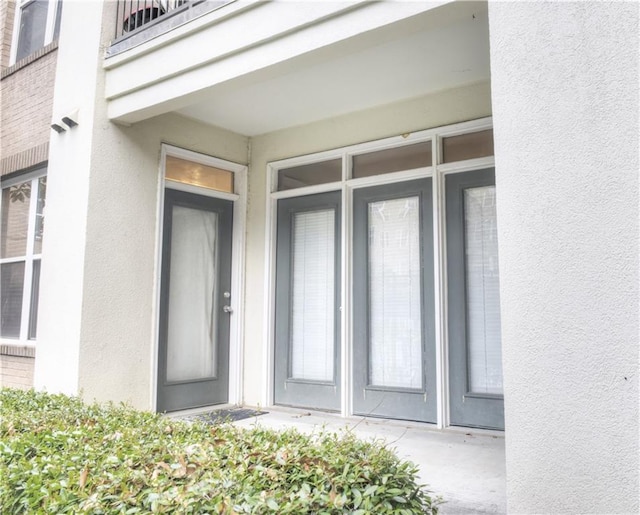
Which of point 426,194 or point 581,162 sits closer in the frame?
point 581,162

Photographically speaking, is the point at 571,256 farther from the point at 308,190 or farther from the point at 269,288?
the point at 269,288

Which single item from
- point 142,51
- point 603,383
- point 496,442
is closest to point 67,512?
point 603,383

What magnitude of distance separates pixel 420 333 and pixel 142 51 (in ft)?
11.9

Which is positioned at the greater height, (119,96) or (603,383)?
(119,96)

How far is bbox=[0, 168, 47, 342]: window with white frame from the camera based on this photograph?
588cm

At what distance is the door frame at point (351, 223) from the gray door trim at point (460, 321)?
50mm

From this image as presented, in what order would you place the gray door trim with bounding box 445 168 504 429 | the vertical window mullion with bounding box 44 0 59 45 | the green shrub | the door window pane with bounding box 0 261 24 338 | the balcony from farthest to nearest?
the vertical window mullion with bounding box 44 0 59 45, the door window pane with bounding box 0 261 24 338, the gray door trim with bounding box 445 168 504 429, the balcony, the green shrub

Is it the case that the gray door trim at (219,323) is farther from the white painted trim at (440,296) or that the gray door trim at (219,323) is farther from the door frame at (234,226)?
the white painted trim at (440,296)

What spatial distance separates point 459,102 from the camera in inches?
195

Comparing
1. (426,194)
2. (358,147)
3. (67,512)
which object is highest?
(358,147)

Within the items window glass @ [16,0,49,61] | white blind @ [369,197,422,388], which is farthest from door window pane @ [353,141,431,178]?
window glass @ [16,0,49,61]

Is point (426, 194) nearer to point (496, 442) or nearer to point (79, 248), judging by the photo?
point (496, 442)

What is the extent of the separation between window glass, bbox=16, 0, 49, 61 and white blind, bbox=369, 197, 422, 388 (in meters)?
4.56

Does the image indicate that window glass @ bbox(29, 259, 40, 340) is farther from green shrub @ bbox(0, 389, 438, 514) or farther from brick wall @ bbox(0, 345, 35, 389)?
green shrub @ bbox(0, 389, 438, 514)
